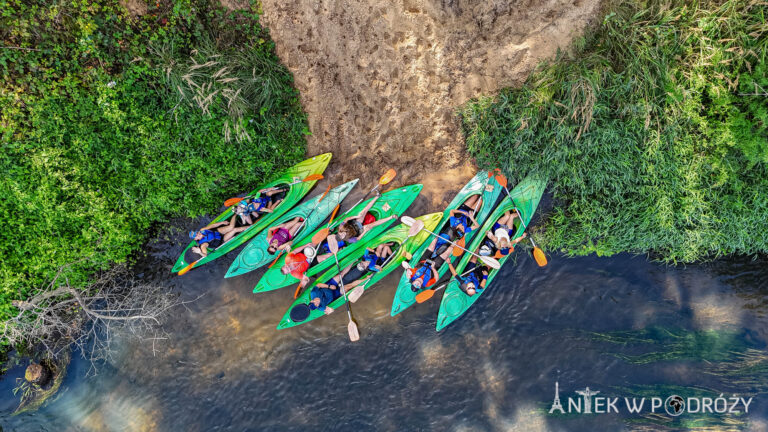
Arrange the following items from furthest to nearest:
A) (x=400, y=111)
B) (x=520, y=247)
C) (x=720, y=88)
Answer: (x=520, y=247), (x=400, y=111), (x=720, y=88)

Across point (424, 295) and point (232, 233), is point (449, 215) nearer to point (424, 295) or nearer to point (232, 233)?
point (424, 295)

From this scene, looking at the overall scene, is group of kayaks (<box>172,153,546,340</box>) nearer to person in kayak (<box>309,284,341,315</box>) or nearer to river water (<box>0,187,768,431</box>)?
person in kayak (<box>309,284,341,315</box>)

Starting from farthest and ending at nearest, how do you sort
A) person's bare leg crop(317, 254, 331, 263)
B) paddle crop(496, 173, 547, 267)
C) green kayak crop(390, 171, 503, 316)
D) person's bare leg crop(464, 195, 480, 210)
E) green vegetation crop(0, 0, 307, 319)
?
1. person's bare leg crop(317, 254, 331, 263)
2. person's bare leg crop(464, 195, 480, 210)
3. green kayak crop(390, 171, 503, 316)
4. paddle crop(496, 173, 547, 267)
5. green vegetation crop(0, 0, 307, 319)

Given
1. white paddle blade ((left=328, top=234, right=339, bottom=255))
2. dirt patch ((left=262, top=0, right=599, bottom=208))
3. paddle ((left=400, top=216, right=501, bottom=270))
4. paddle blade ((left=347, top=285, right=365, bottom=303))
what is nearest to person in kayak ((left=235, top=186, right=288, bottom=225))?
dirt patch ((left=262, top=0, right=599, bottom=208))

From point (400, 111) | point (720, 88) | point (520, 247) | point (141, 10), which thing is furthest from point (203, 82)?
point (720, 88)

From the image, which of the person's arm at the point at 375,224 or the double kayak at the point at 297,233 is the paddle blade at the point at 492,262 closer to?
the person's arm at the point at 375,224

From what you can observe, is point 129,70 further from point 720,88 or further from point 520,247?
point 720,88

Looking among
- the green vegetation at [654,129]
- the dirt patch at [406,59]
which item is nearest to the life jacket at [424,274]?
the dirt patch at [406,59]

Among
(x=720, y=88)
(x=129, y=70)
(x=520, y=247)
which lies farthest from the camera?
(x=520, y=247)
